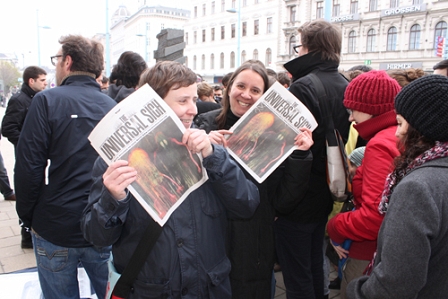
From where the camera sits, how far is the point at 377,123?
195 cm

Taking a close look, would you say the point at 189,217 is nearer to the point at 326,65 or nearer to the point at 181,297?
the point at 181,297

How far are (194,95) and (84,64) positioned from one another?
100cm

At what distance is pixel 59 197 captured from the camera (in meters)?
2.14

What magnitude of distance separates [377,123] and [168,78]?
114 cm

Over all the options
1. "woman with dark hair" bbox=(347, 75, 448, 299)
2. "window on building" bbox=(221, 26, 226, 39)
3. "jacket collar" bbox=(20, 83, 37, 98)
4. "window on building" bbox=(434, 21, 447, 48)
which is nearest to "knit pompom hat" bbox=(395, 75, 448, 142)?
"woman with dark hair" bbox=(347, 75, 448, 299)

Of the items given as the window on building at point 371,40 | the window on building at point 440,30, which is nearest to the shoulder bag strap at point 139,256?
the window on building at point 440,30

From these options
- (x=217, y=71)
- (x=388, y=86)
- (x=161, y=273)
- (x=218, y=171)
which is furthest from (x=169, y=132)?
(x=217, y=71)

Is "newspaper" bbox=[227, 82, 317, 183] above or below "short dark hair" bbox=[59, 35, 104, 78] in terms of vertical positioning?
below

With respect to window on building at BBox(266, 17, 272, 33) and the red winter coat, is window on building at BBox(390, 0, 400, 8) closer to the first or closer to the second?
window on building at BBox(266, 17, 272, 33)

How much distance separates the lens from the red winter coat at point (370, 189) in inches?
68.3

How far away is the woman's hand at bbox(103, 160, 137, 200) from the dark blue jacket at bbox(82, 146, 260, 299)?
125 mm

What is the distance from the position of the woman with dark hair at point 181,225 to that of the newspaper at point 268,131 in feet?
0.93

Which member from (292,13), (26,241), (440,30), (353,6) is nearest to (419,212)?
(26,241)

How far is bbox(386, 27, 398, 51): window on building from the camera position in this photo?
31.7 meters
